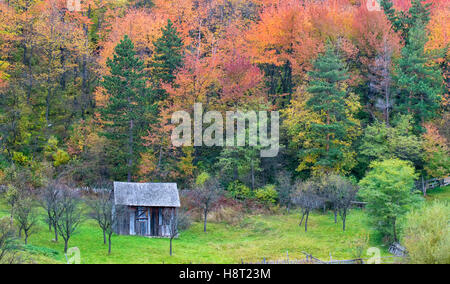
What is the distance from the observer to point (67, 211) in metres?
30.0

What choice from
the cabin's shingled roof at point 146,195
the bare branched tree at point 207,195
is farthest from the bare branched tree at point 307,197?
the cabin's shingled roof at point 146,195

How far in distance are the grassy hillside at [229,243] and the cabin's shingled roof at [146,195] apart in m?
2.56

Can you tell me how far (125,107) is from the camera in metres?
44.1

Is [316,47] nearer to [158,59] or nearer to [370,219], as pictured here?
[158,59]

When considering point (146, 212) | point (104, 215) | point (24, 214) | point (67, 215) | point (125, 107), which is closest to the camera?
point (67, 215)

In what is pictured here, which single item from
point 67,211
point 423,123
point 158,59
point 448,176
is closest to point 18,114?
point 158,59

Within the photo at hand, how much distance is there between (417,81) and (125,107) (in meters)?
27.3

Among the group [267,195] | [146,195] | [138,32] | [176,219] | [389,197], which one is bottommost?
[176,219]

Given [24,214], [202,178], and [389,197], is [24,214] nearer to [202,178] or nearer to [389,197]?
[202,178]

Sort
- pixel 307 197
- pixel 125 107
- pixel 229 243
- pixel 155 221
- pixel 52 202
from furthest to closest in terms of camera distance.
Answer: pixel 125 107
pixel 307 197
pixel 155 221
pixel 229 243
pixel 52 202

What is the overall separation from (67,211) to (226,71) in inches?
953

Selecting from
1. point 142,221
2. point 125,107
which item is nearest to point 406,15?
point 125,107

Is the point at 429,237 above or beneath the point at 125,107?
beneath

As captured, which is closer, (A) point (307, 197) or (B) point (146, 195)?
(B) point (146, 195)
